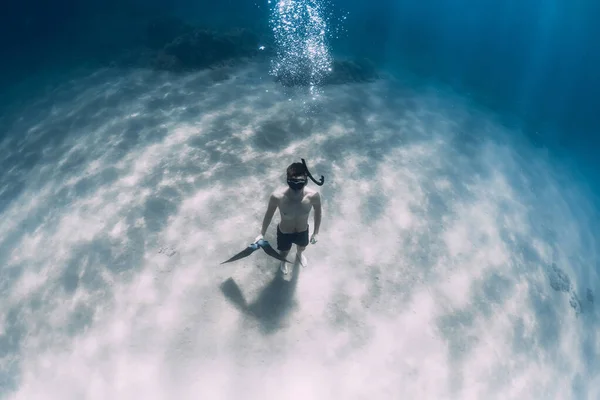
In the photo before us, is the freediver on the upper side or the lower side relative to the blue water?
upper

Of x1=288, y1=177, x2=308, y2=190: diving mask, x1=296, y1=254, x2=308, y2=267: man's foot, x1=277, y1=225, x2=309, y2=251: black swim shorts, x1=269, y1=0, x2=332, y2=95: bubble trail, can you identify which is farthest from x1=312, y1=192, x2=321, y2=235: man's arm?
x1=269, y1=0, x2=332, y2=95: bubble trail

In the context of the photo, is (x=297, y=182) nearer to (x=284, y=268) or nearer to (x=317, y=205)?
(x=317, y=205)

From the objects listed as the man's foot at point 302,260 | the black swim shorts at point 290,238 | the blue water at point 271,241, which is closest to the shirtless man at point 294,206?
the black swim shorts at point 290,238

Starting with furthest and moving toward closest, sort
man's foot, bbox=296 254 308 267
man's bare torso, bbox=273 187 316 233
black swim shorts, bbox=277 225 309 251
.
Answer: man's foot, bbox=296 254 308 267, black swim shorts, bbox=277 225 309 251, man's bare torso, bbox=273 187 316 233

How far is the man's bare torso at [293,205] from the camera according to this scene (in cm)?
375

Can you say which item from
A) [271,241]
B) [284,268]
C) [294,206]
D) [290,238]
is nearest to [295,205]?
[294,206]

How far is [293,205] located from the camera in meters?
3.82

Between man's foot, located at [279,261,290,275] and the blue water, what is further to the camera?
man's foot, located at [279,261,290,275]

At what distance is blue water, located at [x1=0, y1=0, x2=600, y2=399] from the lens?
438cm

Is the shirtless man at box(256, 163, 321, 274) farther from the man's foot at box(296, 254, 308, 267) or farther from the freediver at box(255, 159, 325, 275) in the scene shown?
the man's foot at box(296, 254, 308, 267)

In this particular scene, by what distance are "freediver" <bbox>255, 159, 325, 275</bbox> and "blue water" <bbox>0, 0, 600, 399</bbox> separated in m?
1.22

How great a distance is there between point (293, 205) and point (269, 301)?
1.98 m

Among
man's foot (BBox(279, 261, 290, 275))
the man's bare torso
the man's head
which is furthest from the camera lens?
man's foot (BBox(279, 261, 290, 275))

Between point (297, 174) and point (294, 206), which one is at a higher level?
point (297, 174)
